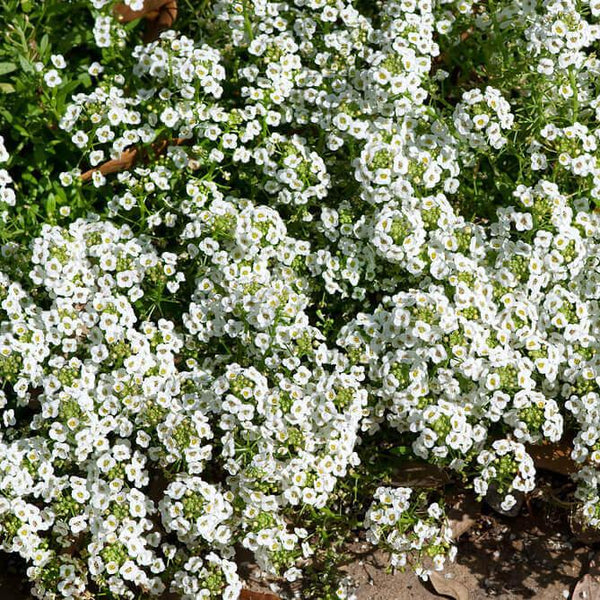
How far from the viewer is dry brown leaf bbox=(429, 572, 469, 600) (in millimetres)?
6055

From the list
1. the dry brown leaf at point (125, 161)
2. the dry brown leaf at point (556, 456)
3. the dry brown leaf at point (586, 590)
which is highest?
the dry brown leaf at point (125, 161)

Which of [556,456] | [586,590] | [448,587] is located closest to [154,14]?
[556,456]

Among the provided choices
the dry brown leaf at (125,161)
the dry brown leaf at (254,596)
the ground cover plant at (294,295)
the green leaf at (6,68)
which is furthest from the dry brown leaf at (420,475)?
the green leaf at (6,68)

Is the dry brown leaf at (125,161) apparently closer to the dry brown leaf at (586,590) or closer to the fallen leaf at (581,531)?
the fallen leaf at (581,531)

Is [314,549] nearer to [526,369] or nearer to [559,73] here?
[526,369]

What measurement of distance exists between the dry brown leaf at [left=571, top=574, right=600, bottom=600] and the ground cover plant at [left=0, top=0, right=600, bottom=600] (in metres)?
0.60

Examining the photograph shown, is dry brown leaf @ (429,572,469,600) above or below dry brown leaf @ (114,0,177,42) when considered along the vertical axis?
below

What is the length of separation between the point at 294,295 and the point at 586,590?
267 centimetres

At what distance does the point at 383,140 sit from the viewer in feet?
19.0

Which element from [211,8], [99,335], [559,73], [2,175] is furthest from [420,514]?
[211,8]

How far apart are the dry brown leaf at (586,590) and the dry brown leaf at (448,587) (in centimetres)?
69

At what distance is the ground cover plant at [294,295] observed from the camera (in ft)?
17.7

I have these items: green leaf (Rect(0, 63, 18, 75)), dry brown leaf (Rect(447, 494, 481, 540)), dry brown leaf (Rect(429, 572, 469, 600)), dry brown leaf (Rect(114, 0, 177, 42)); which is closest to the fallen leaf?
dry brown leaf (Rect(447, 494, 481, 540))

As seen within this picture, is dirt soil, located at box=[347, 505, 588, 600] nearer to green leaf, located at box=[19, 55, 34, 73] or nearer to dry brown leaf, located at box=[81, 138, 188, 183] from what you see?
dry brown leaf, located at box=[81, 138, 188, 183]
